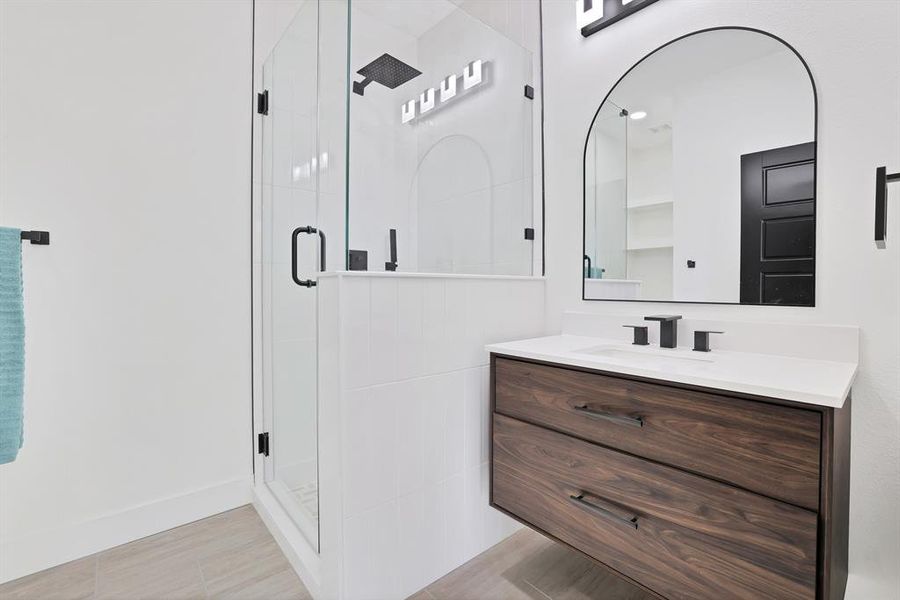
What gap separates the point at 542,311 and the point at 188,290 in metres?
1.60

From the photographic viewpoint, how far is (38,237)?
1562 millimetres

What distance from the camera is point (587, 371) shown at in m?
1.19

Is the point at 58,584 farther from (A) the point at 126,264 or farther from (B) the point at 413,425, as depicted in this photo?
(B) the point at 413,425

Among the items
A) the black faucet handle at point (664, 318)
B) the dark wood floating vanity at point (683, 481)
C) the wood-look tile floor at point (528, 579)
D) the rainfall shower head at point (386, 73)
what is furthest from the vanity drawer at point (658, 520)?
the rainfall shower head at point (386, 73)

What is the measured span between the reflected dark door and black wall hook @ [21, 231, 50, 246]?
8.00 feet

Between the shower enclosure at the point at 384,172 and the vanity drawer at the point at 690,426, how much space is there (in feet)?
2.18

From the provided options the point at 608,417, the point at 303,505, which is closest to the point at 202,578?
the point at 303,505

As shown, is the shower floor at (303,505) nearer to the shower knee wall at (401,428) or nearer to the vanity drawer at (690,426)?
the shower knee wall at (401,428)

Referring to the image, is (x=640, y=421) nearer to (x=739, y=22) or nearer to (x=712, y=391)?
(x=712, y=391)

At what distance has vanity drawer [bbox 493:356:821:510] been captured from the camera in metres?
0.83

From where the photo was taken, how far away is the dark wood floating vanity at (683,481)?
32.5 inches

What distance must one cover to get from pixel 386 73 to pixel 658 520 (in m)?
1.73

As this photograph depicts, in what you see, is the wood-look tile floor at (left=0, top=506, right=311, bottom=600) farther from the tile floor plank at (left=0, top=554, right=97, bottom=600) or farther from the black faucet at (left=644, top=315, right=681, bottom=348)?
the black faucet at (left=644, top=315, right=681, bottom=348)

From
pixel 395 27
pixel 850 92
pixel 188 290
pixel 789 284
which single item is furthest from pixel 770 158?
pixel 188 290
